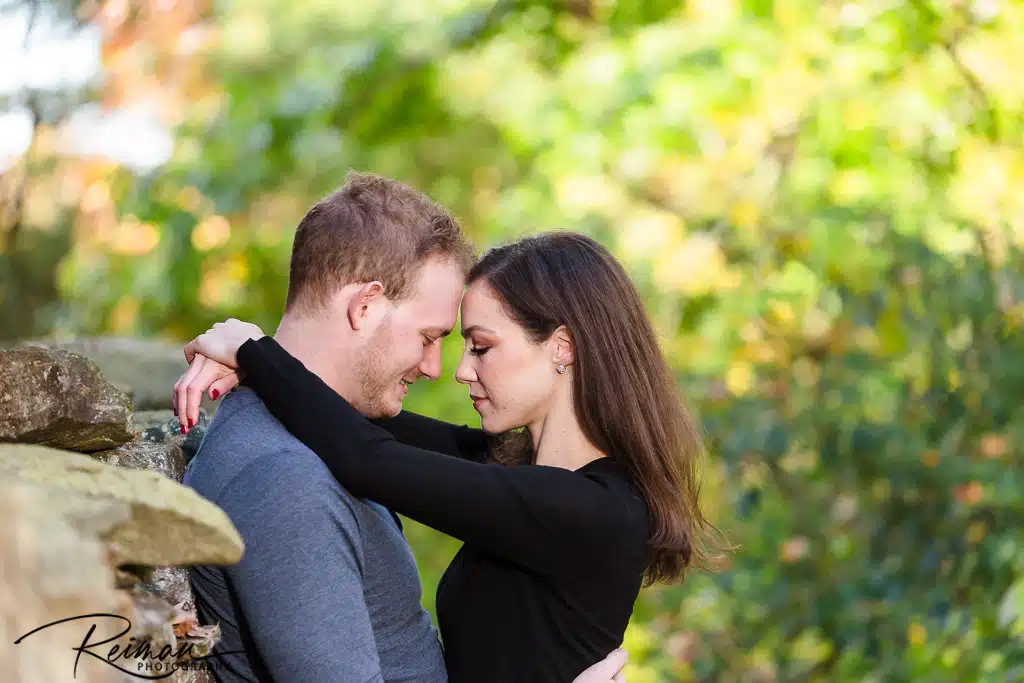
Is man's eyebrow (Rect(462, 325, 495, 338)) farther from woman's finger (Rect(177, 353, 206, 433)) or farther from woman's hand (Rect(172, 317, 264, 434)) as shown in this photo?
woman's finger (Rect(177, 353, 206, 433))

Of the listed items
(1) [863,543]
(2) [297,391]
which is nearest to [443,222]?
(2) [297,391]

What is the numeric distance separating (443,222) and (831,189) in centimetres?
398

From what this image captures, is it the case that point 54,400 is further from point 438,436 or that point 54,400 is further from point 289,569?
point 438,436

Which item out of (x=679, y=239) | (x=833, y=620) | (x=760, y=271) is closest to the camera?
(x=833, y=620)

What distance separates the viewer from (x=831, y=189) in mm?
5715

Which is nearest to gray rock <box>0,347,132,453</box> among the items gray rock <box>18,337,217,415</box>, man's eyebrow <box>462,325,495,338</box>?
man's eyebrow <box>462,325,495,338</box>

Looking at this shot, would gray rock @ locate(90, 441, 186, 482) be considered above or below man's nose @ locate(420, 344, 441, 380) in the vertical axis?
below

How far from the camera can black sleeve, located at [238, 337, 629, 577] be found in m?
1.85

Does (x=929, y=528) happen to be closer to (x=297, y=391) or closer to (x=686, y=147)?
(x=686, y=147)

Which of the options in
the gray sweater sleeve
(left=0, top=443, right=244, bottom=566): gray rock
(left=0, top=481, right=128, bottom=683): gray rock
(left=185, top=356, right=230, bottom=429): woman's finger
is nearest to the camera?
(left=0, top=481, right=128, bottom=683): gray rock

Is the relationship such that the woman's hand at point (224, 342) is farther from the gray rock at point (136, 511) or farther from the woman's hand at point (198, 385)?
the gray rock at point (136, 511)

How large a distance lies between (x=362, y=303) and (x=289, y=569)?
58cm

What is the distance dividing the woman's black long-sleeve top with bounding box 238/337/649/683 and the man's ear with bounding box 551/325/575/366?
228 mm

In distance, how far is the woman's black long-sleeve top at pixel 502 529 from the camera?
1.86 m
